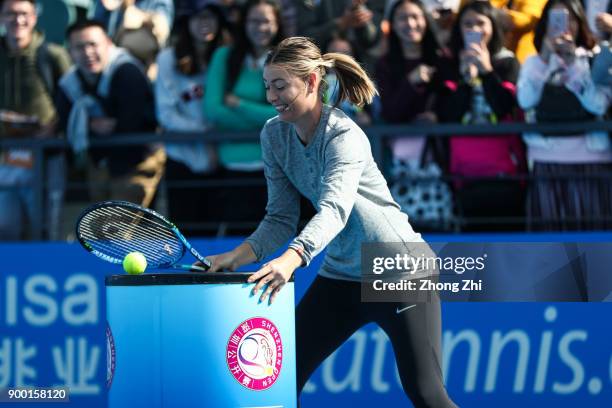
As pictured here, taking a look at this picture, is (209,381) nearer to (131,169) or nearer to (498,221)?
(498,221)

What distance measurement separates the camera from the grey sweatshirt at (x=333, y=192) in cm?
462

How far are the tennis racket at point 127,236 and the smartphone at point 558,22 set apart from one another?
3.42 metres

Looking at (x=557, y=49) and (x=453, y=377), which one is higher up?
(x=557, y=49)

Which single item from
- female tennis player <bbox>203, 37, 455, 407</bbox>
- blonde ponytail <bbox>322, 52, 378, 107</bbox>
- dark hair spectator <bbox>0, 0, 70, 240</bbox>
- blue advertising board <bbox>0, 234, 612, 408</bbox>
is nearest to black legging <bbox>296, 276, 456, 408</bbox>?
female tennis player <bbox>203, 37, 455, 407</bbox>

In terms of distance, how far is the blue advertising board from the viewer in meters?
7.20

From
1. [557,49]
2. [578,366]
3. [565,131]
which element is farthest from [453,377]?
[557,49]

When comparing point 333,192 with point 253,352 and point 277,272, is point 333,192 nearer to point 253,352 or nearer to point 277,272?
point 277,272

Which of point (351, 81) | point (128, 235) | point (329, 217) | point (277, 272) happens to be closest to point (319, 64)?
point (351, 81)

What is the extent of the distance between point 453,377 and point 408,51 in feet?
6.69

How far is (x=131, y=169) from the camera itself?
A: 816cm

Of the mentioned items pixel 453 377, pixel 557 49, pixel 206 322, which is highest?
pixel 557 49

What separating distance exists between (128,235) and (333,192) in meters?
0.88

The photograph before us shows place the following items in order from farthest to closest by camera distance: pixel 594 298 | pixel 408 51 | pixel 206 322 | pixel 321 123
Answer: pixel 408 51
pixel 594 298
pixel 321 123
pixel 206 322

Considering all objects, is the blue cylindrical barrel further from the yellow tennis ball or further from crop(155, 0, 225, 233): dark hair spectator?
crop(155, 0, 225, 233): dark hair spectator
